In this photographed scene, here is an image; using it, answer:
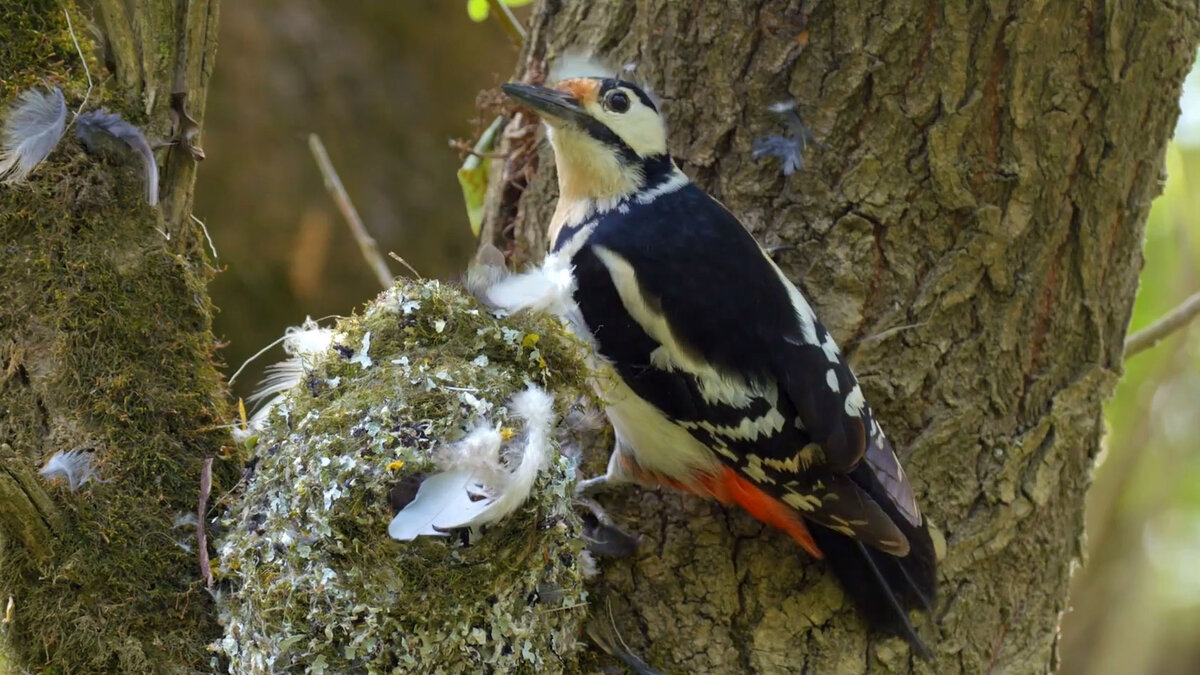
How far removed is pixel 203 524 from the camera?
72.8 inches

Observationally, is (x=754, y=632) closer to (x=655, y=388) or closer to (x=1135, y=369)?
(x=655, y=388)

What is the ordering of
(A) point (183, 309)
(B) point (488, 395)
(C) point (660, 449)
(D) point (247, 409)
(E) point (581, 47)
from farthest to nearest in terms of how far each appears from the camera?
(E) point (581, 47)
(D) point (247, 409)
(C) point (660, 449)
(A) point (183, 309)
(B) point (488, 395)

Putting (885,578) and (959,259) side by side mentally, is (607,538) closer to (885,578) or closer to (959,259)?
(885,578)

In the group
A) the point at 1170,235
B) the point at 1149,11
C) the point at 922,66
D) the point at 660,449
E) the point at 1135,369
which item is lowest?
the point at 1135,369

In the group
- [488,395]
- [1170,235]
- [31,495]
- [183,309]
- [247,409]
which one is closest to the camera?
[31,495]

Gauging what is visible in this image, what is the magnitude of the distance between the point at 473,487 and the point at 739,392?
0.63m

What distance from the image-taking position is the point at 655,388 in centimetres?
213

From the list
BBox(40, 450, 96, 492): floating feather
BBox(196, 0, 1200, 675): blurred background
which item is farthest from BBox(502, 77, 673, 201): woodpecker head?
BBox(196, 0, 1200, 675): blurred background

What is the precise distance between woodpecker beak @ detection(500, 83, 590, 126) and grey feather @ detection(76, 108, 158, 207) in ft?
2.32

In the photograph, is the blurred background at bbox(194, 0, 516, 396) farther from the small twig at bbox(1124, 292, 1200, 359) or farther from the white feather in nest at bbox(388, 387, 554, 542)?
the white feather in nest at bbox(388, 387, 554, 542)

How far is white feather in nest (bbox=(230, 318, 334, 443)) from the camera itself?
196 cm

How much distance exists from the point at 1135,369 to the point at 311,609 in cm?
371

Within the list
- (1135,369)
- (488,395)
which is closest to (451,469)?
(488,395)

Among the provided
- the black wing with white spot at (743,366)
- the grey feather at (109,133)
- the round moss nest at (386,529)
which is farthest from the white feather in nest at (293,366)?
the black wing with white spot at (743,366)
